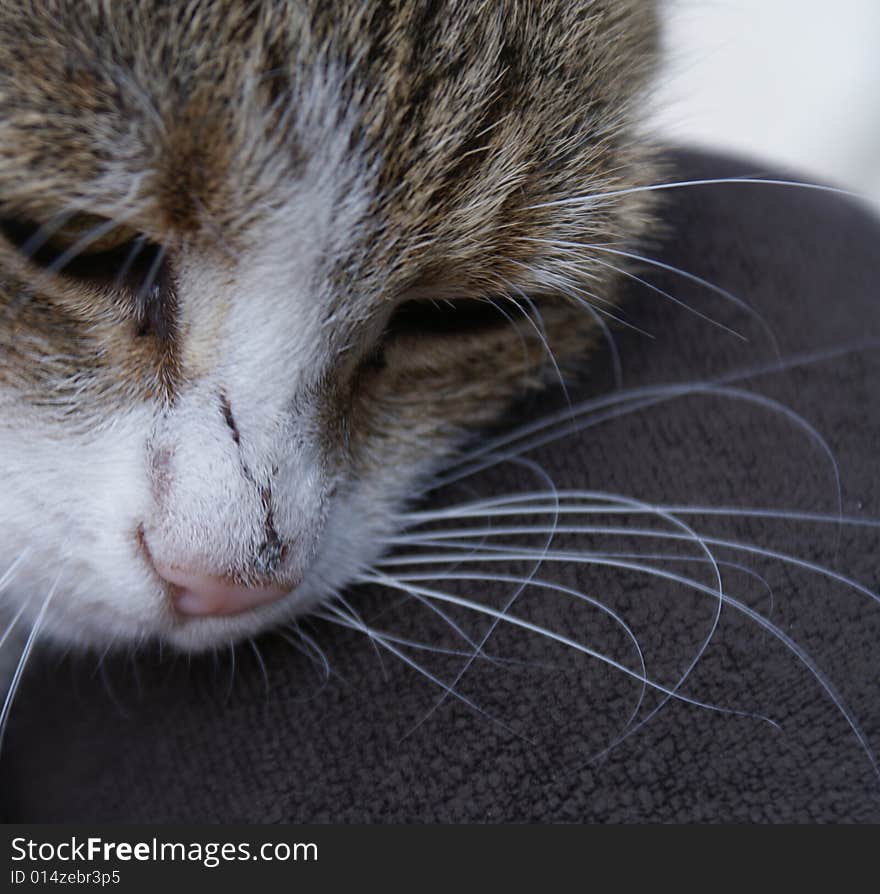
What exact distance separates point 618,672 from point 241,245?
440 millimetres

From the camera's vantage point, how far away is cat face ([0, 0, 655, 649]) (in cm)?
66

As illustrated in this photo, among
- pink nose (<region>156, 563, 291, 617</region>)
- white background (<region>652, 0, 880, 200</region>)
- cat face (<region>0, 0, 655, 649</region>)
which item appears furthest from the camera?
white background (<region>652, 0, 880, 200</region>)

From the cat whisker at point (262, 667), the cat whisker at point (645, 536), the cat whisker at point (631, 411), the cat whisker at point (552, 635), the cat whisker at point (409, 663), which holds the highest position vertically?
the cat whisker at point (631, 411)

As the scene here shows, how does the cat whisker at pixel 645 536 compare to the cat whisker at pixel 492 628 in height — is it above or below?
above

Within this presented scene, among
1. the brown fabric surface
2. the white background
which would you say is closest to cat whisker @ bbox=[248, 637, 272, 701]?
the brown fabric surface

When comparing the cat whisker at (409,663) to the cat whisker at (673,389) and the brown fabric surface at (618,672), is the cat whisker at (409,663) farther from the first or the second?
the cat whisker at (673,389)

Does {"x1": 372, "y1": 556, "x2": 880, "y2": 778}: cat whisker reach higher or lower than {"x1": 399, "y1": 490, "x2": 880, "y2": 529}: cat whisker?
lower

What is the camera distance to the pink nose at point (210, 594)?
2.49ft

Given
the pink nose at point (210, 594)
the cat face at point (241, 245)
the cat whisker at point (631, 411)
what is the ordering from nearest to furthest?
the cat face at point (241, 245) < the pink nose at point (210, 594) < the cat whisker at point (631, 411)

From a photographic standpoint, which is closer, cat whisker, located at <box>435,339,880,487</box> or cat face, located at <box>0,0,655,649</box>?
cat face, located at <box>0,0,655,649</box>

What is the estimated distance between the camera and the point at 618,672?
76 cm

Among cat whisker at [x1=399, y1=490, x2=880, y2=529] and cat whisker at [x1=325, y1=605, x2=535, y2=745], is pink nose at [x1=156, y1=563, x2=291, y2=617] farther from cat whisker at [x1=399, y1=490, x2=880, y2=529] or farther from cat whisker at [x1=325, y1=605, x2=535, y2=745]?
cat whisker at [x1=399, y1=490, x2=880, y2=529]

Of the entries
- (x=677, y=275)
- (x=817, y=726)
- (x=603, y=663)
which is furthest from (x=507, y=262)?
(x=817, y=726)

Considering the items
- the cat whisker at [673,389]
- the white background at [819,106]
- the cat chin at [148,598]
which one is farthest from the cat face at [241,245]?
the white background at [819,106]
